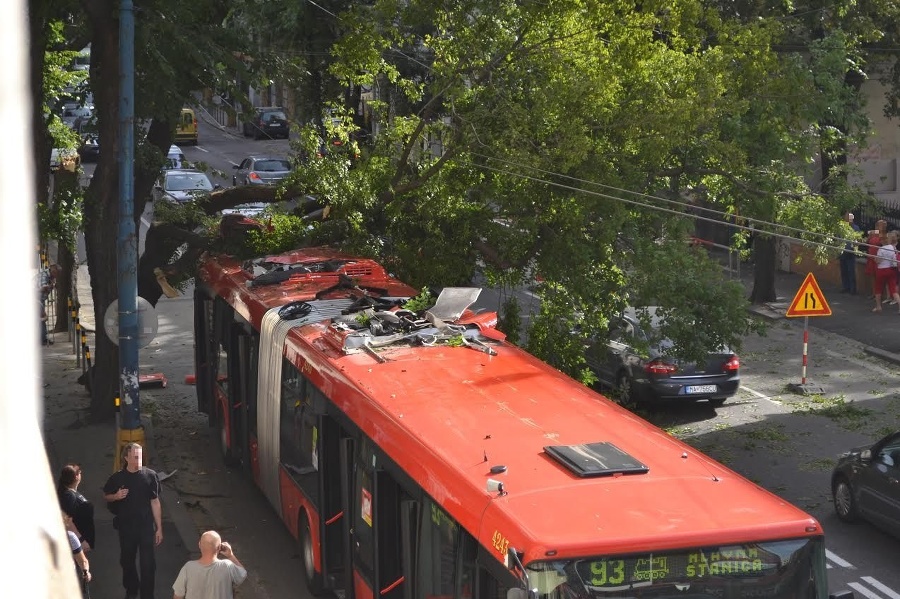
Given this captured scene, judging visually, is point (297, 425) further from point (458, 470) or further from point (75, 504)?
point (458, 470)

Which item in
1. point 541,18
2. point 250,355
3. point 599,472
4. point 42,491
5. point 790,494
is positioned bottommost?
point 790,494

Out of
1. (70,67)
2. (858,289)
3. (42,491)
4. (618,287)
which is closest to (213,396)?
(618,287)

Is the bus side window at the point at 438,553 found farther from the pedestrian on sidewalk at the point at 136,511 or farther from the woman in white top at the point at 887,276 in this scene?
the woman in white top at the point at 887,276

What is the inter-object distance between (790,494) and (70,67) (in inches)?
614

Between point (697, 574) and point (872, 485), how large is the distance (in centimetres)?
717

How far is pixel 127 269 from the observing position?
13.3 metres

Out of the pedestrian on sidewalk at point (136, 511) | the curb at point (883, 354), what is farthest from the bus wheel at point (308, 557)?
the curb at point (883, 354)

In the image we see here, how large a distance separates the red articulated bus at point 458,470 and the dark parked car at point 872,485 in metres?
4.52

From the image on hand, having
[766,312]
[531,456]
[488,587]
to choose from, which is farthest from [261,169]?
[488,587]

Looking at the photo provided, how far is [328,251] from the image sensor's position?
16.0 m

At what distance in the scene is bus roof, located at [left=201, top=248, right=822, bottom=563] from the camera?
21.0 ft

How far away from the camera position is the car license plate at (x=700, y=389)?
59.0ft

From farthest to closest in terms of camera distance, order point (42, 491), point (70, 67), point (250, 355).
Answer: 1. point (70, 67)
2. point (250, 355)
3. point (42, 491)

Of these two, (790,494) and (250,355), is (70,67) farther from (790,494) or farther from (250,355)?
(790,494)
